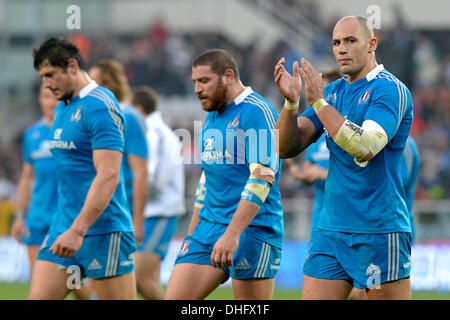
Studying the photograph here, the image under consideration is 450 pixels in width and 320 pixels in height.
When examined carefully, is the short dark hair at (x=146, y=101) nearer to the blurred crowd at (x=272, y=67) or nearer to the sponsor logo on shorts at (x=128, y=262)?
the sponsor logo on shorts at (x=128, y=262)

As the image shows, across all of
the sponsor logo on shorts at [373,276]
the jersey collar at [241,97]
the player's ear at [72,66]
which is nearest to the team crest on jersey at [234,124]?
the jersey collar at [241,97]

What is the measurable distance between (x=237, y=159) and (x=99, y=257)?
1236 millimetres

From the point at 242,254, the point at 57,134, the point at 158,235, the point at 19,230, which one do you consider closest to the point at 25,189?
the point at 19,230

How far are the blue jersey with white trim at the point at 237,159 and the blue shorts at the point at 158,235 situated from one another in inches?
106

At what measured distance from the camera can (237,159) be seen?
18.4 feet

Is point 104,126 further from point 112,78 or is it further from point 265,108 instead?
point 112,78

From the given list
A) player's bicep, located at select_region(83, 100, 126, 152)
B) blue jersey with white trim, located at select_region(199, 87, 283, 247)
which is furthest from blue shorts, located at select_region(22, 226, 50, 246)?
blue jersey with white trim, located at select_region(199, 87, 283, 247)

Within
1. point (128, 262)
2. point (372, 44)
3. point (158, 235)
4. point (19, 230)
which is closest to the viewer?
point (372, 44)

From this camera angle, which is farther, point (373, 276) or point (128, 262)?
point (128, 262)

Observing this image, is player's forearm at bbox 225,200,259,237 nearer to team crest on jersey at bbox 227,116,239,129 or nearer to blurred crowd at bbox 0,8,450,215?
team crest on jersey at bbox 227,116,239,129

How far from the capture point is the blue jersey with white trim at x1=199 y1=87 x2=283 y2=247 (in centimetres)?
559

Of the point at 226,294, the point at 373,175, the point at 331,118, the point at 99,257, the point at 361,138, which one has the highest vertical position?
the point at 331,118

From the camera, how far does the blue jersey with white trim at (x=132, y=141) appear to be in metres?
7.86

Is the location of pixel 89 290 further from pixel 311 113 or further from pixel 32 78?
pixel 32 78
